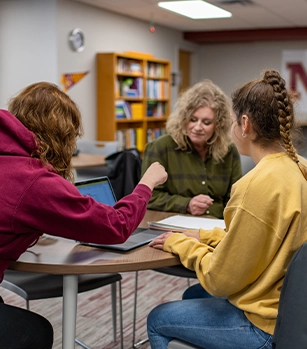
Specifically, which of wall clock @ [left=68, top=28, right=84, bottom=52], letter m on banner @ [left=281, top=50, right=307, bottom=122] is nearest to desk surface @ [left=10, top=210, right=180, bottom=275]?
wall clock @ [left=68, top=28, right=84, bottom=52]

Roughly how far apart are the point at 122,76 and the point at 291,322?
20.3ft

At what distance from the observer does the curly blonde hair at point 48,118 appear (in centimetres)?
151

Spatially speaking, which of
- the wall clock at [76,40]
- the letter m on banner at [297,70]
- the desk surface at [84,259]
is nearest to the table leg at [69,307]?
the desk surface at [84,259]

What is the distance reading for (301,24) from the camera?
8.20 metres

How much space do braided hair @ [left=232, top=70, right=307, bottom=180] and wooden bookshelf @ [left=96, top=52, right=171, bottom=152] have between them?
5.35 metres

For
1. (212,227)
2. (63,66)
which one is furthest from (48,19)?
(212,227)

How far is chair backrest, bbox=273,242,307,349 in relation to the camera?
1.26 m

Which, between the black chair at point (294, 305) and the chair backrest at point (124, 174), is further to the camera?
the chair backrest at point (124, 174)

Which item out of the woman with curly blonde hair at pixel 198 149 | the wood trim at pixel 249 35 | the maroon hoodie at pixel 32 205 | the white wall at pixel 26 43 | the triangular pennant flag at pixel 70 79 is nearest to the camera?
the maroon hoodie at pixel 32 205

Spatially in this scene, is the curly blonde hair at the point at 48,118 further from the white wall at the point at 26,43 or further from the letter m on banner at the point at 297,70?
the letter m on banner at the point at 297,70

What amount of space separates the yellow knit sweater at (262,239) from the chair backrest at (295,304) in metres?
0.09

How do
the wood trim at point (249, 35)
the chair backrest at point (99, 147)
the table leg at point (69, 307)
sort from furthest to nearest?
1. the wood trim at point (249, 35)
2. the chair backrest at point (99, 147)
3. the table leg at point (69, 307)

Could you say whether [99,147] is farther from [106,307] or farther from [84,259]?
[84,259]

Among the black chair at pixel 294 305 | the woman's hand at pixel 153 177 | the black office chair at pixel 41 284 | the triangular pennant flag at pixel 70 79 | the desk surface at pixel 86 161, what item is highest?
the triangular pennant flag at pixel 70 79
